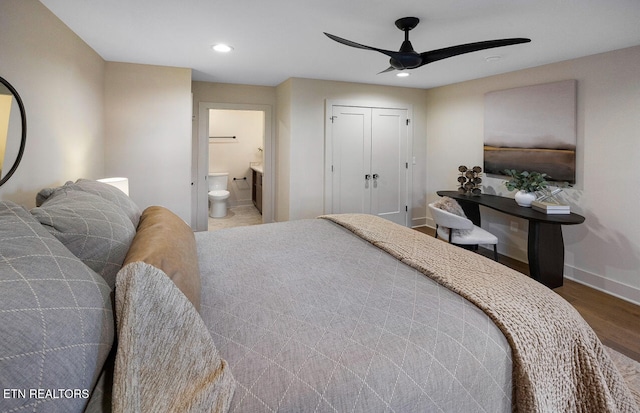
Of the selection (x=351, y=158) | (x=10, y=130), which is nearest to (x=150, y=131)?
(x=10, y=130)

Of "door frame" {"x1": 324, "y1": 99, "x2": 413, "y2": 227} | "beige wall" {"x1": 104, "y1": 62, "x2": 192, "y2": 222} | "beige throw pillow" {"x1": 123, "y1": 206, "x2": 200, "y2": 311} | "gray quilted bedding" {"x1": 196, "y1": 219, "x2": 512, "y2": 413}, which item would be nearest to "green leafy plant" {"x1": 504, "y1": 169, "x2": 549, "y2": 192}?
"door frame" {"x1": 324, "y1": 99, "x2": 413, "y2": 227}

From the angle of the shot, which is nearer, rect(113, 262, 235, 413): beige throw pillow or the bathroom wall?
rect(113, 262, 235, 413): beige throw pillow

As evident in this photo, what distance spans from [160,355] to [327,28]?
2.60 meters

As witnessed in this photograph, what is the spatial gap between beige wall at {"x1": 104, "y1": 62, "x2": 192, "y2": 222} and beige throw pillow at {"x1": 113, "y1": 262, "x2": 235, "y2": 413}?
334 centimetres

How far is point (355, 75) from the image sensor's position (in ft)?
14.1

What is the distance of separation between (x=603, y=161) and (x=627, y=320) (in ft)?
4.85

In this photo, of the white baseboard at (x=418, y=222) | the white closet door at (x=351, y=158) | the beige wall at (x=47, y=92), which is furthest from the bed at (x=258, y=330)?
the white baseboard at (x=418, y=222)

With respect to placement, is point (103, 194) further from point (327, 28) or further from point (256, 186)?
point (256, 186)

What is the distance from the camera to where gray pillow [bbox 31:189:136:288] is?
111cm

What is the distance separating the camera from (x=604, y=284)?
3.26 metres

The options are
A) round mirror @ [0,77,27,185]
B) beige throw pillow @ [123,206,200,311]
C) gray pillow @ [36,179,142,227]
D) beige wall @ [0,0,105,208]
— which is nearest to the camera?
beige throw pillow @ [123,206,200,311]

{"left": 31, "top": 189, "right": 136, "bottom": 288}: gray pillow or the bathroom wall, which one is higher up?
the bathroom wall

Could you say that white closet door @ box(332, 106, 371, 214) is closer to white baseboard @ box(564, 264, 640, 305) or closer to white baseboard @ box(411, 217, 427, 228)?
white baseboard @ box(411, 217, 427, 228)

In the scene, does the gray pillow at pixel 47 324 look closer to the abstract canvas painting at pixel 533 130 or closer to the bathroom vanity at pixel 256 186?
the abstract canvas painting at pixel 533 130
